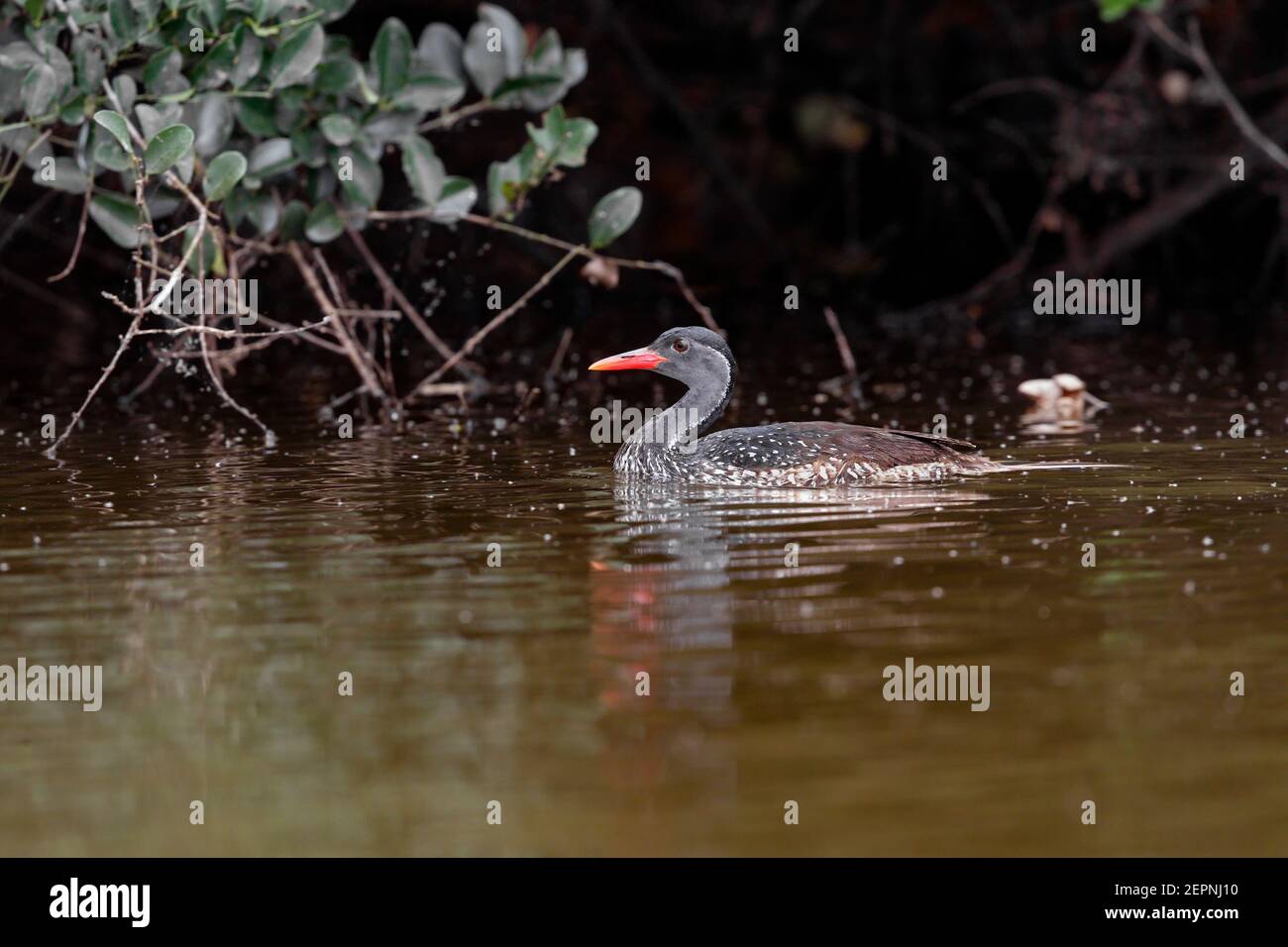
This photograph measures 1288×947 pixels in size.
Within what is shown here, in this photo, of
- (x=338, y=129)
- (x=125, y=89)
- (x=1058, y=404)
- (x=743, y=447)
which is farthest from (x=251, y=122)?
(x=1058, y=404)

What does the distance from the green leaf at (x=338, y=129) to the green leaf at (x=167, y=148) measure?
5.10 feet

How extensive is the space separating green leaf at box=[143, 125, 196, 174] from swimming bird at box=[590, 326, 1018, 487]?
2451 millimetres

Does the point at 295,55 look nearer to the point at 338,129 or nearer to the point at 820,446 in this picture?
the point at 338,129

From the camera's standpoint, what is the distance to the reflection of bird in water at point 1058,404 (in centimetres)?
1539

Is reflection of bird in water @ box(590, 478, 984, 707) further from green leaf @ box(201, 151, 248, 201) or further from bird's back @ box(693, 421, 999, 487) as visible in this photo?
green leaf @ box(201, 151, 248, 201)

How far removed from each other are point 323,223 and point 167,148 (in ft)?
7.56

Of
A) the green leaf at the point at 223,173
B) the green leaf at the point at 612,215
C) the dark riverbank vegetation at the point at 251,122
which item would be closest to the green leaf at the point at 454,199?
the dark riverbank vegetation at the point at 251,122

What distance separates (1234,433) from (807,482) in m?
3.36

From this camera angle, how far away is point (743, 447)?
12297 mm

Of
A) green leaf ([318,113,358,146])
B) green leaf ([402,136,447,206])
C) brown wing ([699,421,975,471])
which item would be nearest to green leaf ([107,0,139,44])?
green leaf ([318,113,358,146])

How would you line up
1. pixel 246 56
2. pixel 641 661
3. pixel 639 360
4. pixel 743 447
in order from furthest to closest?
pixel 246 56 → pixel 639 360 → pixel 743 447 → pixel 641 661

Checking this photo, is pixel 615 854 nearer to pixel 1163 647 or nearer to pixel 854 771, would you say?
pixel 854 771

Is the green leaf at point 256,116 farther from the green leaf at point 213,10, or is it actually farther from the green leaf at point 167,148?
the green leaf at point 167,148

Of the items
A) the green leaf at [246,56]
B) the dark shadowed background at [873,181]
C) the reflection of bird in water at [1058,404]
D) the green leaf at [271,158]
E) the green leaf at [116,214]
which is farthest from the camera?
the dark shadowed background at [873,181]
